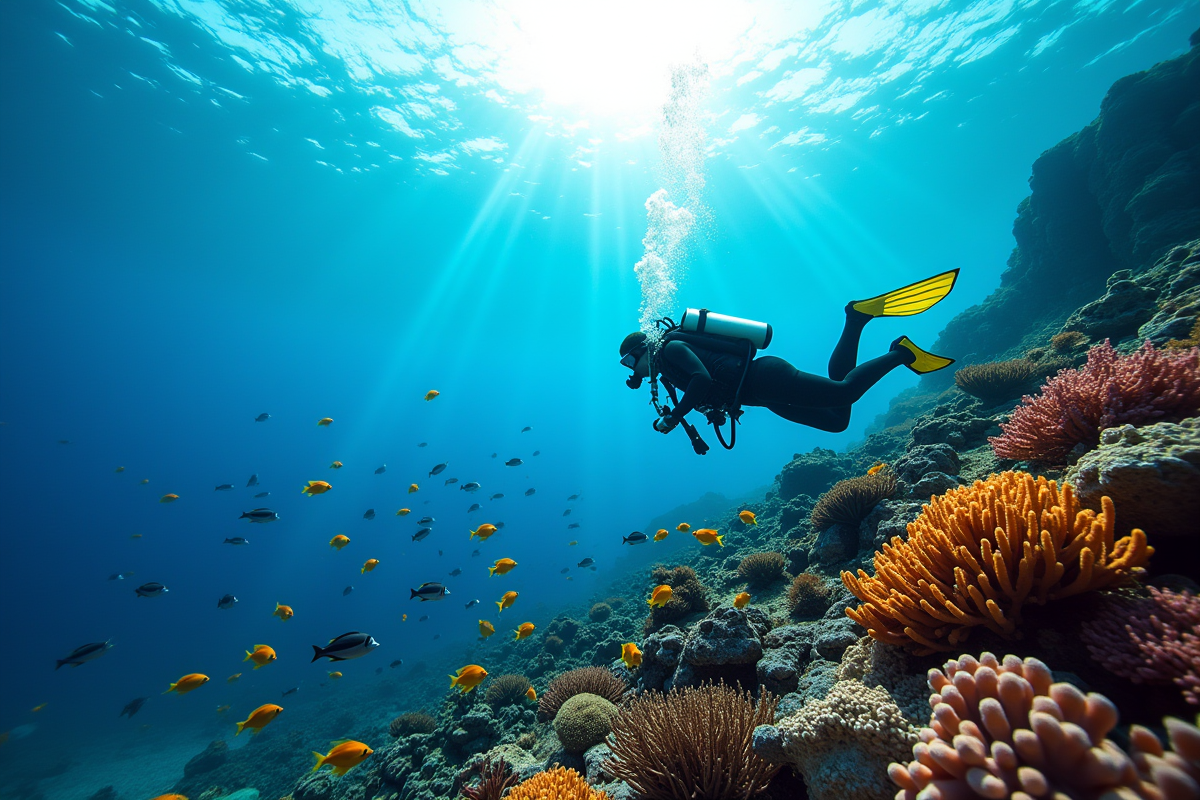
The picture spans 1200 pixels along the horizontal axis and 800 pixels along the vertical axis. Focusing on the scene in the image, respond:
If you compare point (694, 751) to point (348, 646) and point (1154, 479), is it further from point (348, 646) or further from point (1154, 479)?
point (348, 646)

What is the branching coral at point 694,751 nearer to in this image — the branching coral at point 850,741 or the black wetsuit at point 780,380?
the branching coral at point 850,741

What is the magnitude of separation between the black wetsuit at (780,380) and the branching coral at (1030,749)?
3976 millimetres

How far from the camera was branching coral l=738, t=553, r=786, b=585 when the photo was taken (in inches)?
278

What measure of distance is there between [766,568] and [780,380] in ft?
12.3

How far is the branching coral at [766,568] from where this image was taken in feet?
23.1

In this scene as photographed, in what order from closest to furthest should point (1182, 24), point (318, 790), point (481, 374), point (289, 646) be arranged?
point (318, 790), point (1182, 24), point (289, 646), point (481, 374)

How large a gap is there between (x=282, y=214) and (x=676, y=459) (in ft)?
380

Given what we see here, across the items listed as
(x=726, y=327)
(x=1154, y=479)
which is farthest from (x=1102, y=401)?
(x=726, y=327)

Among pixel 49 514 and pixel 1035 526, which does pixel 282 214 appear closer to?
pixel 1035 526

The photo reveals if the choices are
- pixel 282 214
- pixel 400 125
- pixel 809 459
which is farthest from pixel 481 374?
pixel 809 459

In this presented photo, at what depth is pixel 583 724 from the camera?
4.71 m

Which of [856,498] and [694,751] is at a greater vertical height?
[856,498]

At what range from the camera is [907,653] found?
83.0 inches

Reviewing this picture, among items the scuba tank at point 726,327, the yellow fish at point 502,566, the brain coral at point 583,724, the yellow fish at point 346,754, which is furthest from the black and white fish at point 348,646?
the scuba tank at point 726,327
